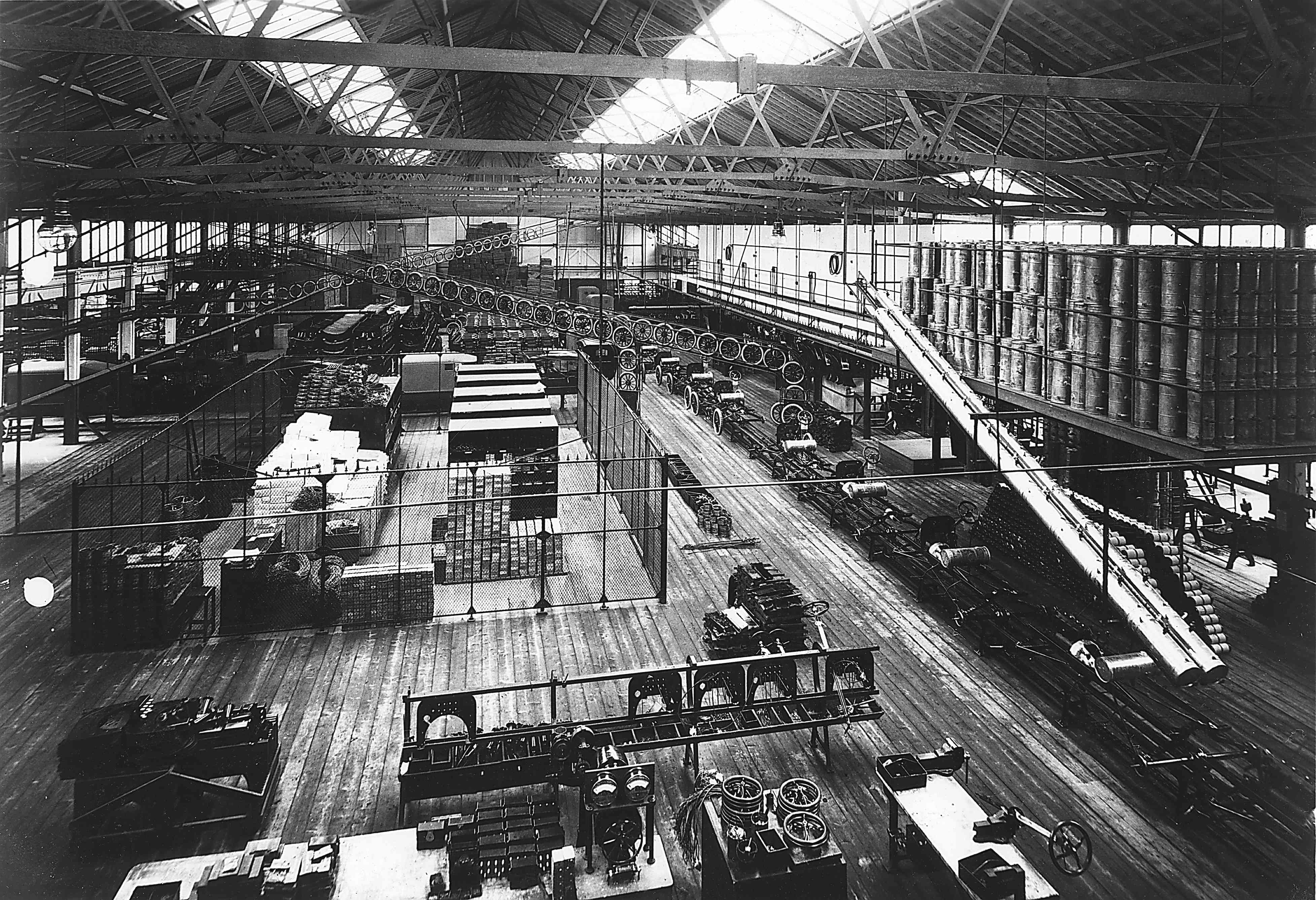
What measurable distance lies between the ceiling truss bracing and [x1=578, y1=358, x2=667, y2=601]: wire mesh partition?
14.8ft

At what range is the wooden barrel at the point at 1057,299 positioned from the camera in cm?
1243

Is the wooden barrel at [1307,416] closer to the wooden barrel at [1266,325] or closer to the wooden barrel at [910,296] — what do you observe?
the wooden barrel at [1266,325]

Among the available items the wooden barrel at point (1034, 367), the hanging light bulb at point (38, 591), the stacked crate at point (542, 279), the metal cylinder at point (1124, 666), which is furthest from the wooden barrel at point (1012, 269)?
the stacked crate at point (542, 279)

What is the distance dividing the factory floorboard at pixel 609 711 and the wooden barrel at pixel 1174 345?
10.3ft

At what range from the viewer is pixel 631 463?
1752cm

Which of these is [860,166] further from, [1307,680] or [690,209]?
[1307,680]

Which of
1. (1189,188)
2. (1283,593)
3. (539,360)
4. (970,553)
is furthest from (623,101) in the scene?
(1283,593)

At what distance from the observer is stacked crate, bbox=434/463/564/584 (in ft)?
45.0

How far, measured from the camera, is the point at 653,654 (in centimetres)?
1174

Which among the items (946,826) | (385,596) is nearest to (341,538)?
(385,596)

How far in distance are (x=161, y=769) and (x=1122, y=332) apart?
36.7 feet

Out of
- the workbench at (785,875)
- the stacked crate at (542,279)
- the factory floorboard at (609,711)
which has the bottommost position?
the factory floorboard at (609,711)

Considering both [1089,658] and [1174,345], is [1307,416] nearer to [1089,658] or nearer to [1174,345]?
[1174,345]

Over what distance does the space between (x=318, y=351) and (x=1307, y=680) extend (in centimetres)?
2455
